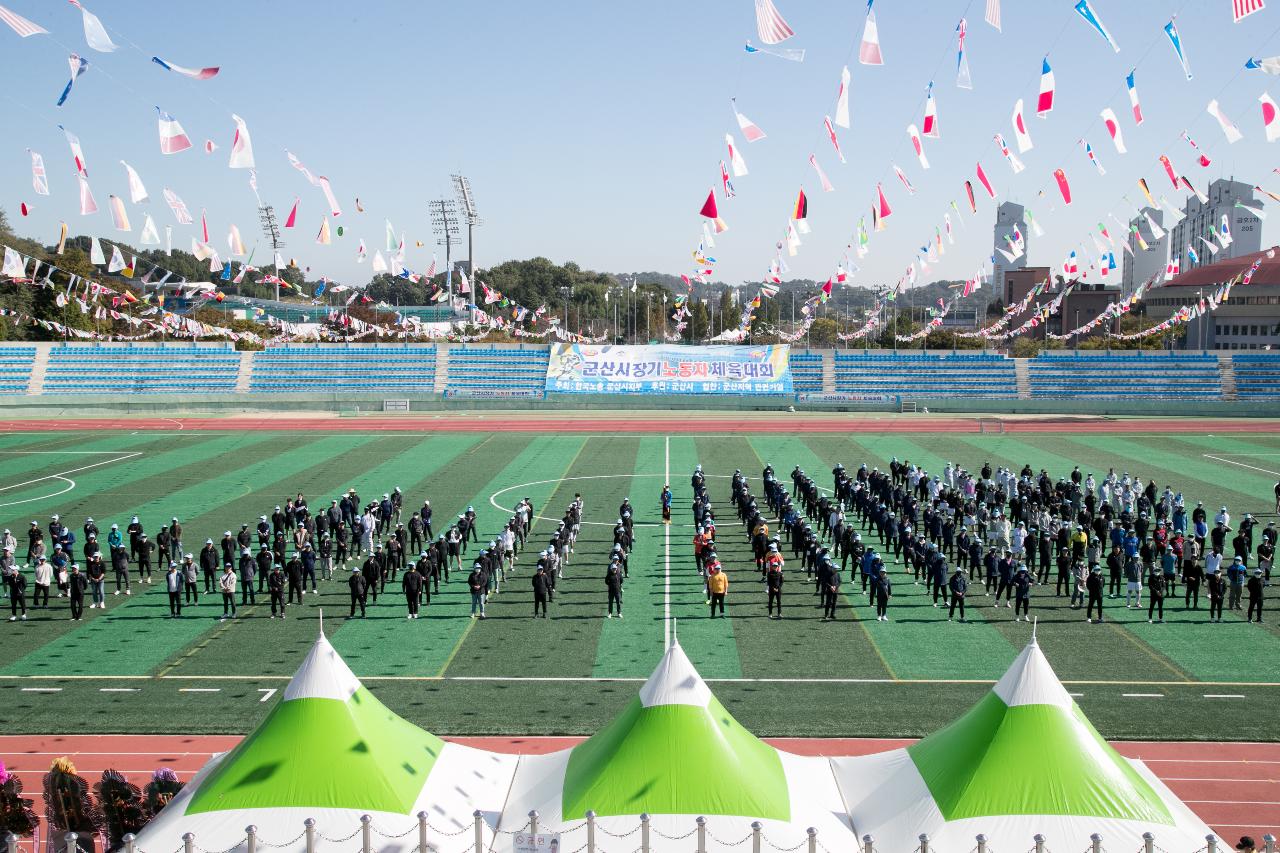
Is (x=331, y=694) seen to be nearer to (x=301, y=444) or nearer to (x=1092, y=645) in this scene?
(x=1092, y=645)

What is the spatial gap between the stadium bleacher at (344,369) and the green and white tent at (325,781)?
165ft

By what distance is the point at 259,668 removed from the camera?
1587cm

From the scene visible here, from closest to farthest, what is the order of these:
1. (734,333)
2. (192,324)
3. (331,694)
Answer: (331,694) → (192,324) → (734,333)

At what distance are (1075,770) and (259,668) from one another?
37.8ft

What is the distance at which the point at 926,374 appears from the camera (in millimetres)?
58812

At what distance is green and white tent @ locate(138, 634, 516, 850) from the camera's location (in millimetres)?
8539

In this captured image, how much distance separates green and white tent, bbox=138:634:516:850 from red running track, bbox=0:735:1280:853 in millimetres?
3445

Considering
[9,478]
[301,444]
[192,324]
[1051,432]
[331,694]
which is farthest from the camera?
[192,324]

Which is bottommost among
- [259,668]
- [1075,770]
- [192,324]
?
[259,668]

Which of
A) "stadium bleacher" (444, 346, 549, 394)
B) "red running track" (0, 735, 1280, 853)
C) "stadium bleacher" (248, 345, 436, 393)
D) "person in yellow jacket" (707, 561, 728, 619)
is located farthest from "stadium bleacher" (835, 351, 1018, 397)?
"red running track" (0, 735, 1280, 853)

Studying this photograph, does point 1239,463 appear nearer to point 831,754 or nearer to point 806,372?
point 806,372

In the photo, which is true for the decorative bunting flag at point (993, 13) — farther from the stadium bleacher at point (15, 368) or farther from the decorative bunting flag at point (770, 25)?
the stadium bleacher at point (15, 368)

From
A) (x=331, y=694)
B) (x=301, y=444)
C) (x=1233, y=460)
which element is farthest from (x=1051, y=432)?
(x=331, y=694)

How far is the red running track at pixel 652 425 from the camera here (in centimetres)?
4644
